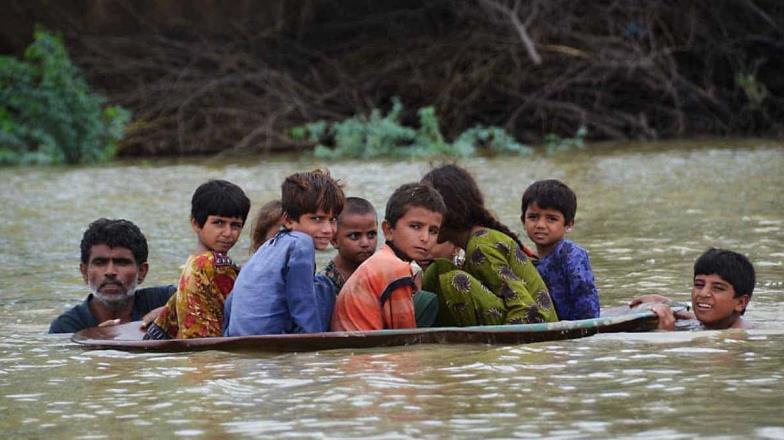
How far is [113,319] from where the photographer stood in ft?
21.8

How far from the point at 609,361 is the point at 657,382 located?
0.45 metres

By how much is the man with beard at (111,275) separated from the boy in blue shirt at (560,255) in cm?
173

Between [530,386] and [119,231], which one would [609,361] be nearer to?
[530,386]

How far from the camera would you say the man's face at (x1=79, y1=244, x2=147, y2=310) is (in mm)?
6543

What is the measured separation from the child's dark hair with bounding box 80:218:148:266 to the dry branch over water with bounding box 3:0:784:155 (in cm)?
1300

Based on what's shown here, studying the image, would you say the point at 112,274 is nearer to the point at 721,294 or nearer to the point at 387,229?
the point at 387,229

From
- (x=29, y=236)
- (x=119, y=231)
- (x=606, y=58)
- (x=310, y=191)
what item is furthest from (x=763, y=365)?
(x=606, y=58)

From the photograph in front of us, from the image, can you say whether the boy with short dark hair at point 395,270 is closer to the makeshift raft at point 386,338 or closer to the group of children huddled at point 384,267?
the group of children huddled at point 384,267

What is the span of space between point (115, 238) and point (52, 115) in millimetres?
13146

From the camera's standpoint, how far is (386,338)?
567 centimetres

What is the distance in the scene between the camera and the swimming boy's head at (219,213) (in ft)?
20.1

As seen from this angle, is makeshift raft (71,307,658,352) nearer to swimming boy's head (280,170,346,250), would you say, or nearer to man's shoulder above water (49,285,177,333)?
swimming boy's head (280,170,346,250)

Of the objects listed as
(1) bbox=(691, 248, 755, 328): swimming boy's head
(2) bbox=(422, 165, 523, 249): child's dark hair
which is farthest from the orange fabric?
(1) bbox=(691, 248, 755, 328): swimming boy's head

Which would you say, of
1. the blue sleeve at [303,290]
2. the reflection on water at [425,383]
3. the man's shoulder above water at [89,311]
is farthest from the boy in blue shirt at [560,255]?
the man's shoulder above water at [89,311]
